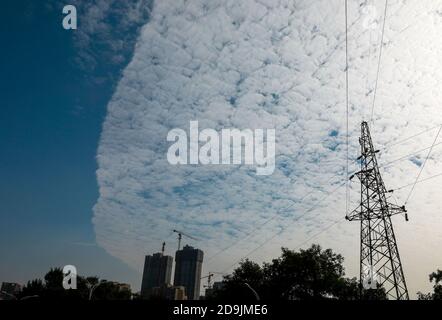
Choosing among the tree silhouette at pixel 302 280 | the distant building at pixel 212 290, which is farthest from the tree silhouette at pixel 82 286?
the tree silhouette at pixel 302 280

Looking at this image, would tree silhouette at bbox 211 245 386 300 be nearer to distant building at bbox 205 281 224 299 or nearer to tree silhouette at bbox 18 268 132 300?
distant building at bbox 205 281 224 299

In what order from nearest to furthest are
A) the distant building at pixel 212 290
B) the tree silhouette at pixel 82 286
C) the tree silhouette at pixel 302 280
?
the tree silhouette at pixel 302 280 → the distant building at pixel 212 290 → the tree silhouette at pixel 82 286

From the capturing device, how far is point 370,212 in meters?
29.1

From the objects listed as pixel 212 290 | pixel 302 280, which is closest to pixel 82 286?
pixel 212 290

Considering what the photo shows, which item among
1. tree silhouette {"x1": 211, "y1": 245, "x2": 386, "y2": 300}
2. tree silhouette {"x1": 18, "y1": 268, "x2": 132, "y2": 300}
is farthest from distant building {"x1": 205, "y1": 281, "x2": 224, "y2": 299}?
tree silhouette {"x1": 18, "y1": 268, "x2": 132, "y2": 300}

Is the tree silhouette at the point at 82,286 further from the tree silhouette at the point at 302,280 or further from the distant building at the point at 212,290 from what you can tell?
the tree silhouette at the point at 302,280

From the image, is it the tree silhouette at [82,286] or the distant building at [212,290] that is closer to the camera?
the distant building at [212,290]

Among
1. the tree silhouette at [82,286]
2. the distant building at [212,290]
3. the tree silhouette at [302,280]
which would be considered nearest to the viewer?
the tree silhouette at [302,280]

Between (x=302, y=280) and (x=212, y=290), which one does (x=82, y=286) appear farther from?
(x=302, y=280)

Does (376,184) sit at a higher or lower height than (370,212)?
higher

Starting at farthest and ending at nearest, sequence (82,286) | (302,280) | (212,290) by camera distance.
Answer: (82,286) → (212,290) → (302,280)
